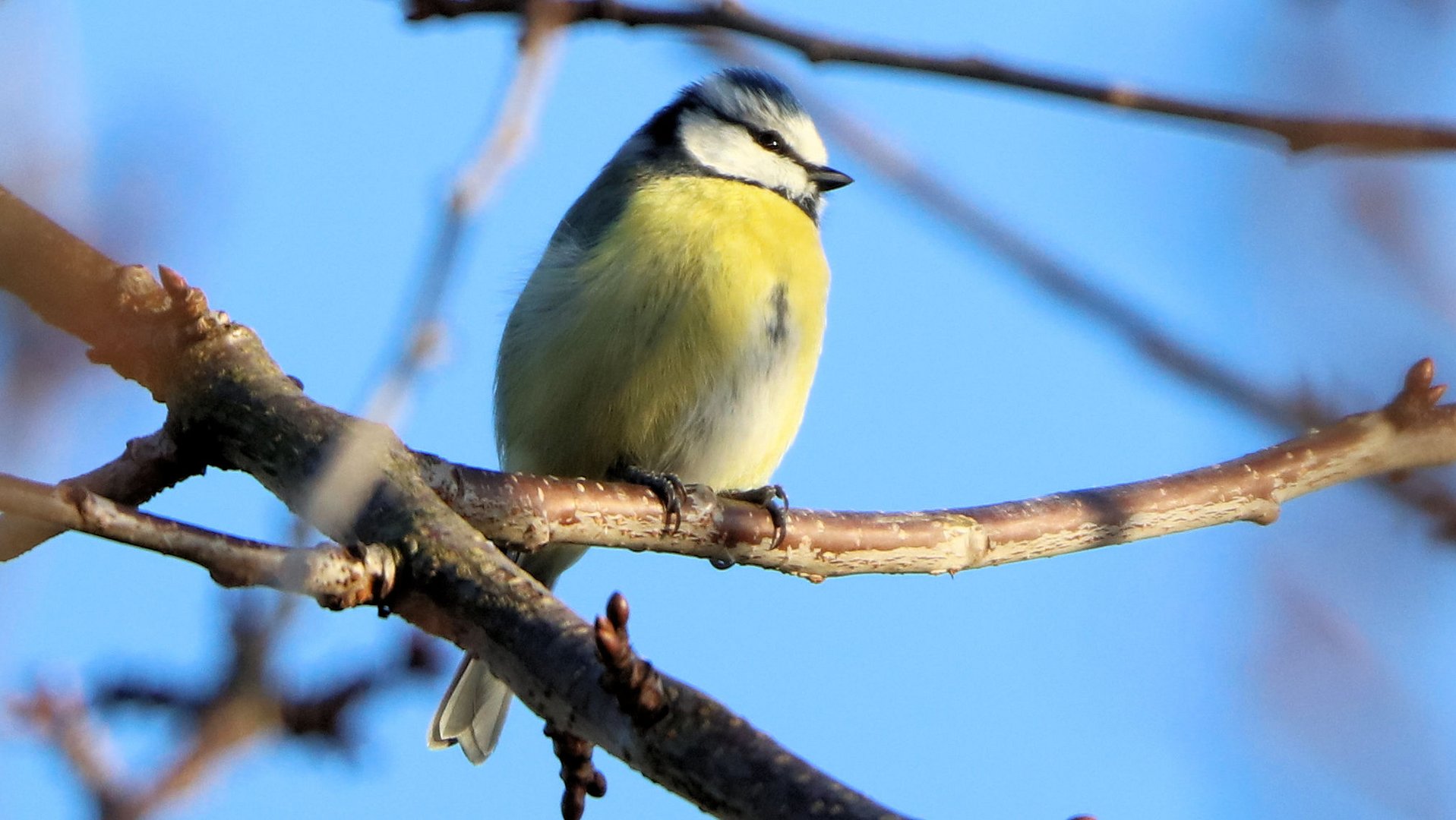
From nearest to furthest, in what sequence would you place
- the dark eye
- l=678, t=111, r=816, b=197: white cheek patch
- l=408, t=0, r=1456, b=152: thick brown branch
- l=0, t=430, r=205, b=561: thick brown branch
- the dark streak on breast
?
l=408, t=0, r=1456, b=152: thick brown branch, l=0, t=430, r=205, b=561: thick brown branch, the dark streak on breast, l=678, t=111, r=816, b=197: white cheek patch, the dark eye

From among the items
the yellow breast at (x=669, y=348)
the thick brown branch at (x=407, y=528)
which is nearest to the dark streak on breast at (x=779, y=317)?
the yellow breast at (x=669, y=348)

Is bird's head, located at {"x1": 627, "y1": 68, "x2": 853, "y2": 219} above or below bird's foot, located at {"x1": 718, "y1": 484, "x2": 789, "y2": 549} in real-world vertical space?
above

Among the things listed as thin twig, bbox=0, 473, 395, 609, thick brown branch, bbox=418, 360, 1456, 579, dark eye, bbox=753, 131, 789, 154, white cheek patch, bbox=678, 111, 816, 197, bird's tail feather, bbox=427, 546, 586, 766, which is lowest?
thin twig, bbox=0, 473, 395, 609

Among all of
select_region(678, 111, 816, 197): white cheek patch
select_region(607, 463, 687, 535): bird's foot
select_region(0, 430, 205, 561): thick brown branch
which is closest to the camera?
select_region(0, 430, 205, 561): thick brown branch

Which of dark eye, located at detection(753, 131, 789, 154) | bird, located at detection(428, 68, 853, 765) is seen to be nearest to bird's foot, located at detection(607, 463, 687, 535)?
bird, located at detection(428, 68, 853, 765)

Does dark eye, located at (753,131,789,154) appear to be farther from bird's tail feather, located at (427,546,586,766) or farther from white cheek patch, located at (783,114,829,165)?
bird's tail feather, located at (427,546,586,766)

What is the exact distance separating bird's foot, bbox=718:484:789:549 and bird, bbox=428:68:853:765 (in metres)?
0.37

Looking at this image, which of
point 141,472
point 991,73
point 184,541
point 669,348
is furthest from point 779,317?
point 184,541

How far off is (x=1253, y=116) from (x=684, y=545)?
1.62 metres

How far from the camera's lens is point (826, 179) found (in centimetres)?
468

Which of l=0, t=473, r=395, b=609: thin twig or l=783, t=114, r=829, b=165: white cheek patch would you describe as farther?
l=783, t=114, r=829, b=165: white cheek patch

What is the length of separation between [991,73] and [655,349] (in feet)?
7.43

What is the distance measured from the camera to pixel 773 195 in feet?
14.2

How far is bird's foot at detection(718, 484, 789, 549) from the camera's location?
284 centimetres
